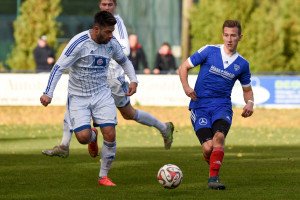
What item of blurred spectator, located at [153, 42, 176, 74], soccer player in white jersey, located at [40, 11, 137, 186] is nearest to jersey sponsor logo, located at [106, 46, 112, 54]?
soccer player in white jersey, located at [40, 11, 137, 186]

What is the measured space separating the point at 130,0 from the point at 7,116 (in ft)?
56.4

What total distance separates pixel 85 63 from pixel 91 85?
27cm

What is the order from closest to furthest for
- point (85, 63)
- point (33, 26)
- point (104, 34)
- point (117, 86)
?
point (104, 34) < point (85, 63) < point (117, 86) < point (33, 26)

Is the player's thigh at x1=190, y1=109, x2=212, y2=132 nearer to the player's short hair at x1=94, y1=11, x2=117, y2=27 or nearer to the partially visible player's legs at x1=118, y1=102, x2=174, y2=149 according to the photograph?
the player's short hair at x1=94, y1=11, x2=117, y2=27

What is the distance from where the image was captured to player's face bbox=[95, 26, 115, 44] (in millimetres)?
13727

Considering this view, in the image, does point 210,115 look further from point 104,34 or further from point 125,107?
point 125,107

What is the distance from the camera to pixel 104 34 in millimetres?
13812

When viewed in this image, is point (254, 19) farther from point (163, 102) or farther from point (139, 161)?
point (139, 161)

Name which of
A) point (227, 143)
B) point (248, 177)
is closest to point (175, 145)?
point (227, 143)

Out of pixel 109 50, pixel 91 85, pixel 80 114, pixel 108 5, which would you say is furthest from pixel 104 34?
pixel 108 5

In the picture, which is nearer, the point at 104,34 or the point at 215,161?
the point at 215,161

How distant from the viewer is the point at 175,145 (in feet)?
75.8

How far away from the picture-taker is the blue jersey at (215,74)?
1427cm

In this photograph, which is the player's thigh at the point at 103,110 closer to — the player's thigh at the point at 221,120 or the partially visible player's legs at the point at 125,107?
the player's thigh at the point at 221,120
